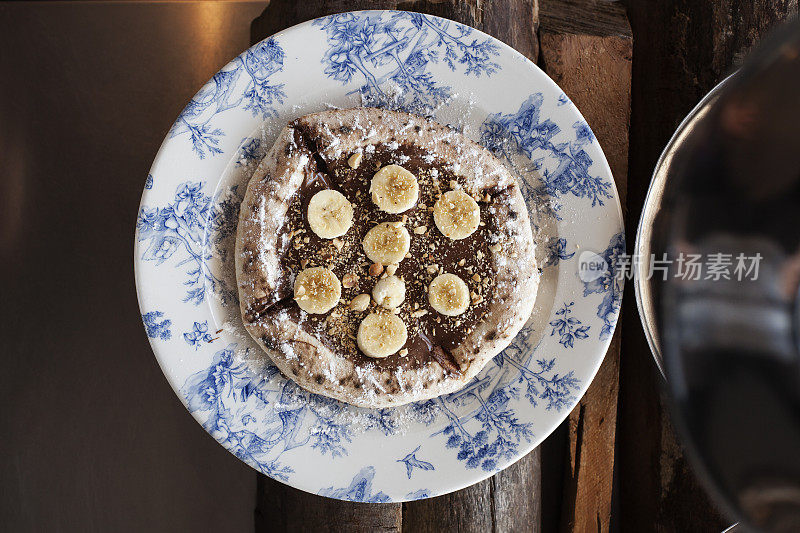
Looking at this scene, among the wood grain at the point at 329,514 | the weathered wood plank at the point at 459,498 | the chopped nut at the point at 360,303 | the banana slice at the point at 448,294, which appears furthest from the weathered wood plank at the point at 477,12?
the wood grain at the point at 329,514

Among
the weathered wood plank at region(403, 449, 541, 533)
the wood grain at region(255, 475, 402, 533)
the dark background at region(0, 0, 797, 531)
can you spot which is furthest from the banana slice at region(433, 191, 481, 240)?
the dark background at region(0, 0, 797, 531)

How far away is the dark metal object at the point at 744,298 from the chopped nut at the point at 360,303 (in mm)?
1411

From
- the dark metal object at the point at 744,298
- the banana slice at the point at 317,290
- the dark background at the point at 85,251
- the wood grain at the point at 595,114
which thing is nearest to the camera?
the dark metal object at the point at 744,298

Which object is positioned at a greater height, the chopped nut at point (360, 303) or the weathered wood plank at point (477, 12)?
the weathered wood plank at point (477, 12)

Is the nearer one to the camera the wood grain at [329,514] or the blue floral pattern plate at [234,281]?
the blue floral pattern plate at [234,281]

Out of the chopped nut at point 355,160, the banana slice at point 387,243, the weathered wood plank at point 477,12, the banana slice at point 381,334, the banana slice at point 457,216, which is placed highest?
the weathered wood plank at point 477,12

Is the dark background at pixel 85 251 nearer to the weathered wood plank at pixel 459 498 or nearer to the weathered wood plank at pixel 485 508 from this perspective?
the weathered wood plank at pixel 459 498

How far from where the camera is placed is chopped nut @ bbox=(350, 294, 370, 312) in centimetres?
186

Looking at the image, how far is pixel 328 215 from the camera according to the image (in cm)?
187

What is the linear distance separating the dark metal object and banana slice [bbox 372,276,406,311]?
138 centimetres

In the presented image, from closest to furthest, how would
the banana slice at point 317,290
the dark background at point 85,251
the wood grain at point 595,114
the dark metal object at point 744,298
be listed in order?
the dark metal object at point 744,298, the banana slice at point 317,290, the wood grain at point 595,114, the dark background at point 85,251

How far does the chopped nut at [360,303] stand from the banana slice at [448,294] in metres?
0.20

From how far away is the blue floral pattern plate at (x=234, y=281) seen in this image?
1921 millimetres

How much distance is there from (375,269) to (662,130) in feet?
3.84
